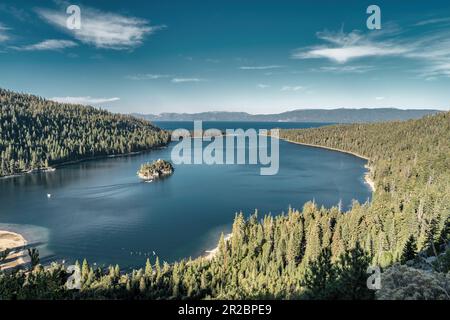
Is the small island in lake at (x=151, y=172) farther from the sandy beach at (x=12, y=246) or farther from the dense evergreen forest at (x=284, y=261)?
the dense evergreen forest at (x=284, y=261)

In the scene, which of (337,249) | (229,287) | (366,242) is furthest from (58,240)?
(366,242)

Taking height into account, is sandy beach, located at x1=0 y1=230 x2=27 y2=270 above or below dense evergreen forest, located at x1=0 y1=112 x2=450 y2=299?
below

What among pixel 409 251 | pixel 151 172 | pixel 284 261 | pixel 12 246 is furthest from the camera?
pixel 151 172

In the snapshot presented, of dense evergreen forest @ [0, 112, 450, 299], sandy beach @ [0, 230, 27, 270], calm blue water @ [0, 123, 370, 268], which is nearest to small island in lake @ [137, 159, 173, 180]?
calm blue water @ [0, 123, 370, 268]

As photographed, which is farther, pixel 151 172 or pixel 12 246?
pixel 151 172

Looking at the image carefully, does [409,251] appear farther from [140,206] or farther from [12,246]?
[12,246]

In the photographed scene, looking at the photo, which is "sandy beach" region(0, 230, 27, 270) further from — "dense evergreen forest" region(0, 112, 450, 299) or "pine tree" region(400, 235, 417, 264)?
"pine tree" region(400, 235, 417, 264)

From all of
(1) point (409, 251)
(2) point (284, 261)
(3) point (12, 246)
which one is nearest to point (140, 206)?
(3) point (12, 246)

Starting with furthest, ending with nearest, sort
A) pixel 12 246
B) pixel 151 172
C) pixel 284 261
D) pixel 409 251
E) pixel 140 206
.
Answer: pixel 151 172
pixel 140 206
pixel 12 246
pixel 284 261
pixel 409 251
